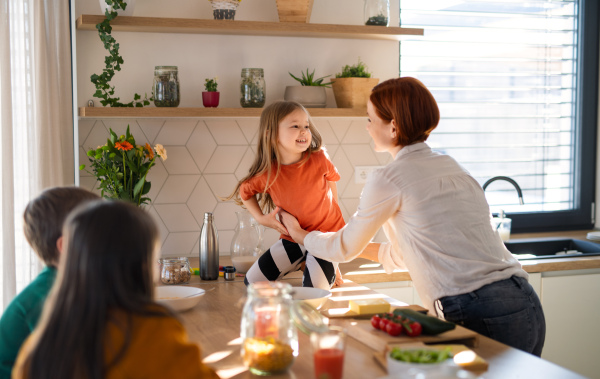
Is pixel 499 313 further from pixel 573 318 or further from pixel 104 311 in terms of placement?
pixel 573 318

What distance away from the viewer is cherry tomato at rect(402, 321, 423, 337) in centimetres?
155

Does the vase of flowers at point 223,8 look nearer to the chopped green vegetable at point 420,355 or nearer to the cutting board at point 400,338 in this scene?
the cutting board at point 400,338

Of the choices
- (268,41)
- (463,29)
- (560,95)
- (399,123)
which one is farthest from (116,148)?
(560,95)

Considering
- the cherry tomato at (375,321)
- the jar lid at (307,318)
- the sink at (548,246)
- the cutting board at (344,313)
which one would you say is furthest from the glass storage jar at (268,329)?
the sink at (548,246)

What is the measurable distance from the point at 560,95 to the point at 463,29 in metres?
0.74

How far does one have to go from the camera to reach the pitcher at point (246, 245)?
246cm

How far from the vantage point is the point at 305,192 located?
101 inches

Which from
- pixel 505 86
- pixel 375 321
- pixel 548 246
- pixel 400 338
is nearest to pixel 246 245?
pixel 375 321

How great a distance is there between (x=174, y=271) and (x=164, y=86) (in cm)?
90

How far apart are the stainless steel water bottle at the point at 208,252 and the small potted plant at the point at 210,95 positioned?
679 mm

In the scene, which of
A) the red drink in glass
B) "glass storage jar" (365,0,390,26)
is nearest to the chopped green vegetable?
the red drink in glass

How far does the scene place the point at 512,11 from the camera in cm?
360

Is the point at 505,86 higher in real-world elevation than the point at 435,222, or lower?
higher

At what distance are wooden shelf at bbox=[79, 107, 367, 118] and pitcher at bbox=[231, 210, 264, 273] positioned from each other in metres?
0.55
